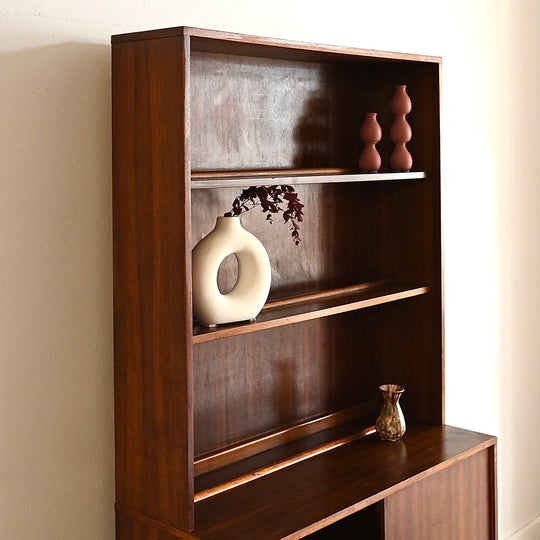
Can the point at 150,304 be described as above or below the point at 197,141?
below

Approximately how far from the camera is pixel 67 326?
5.77ft

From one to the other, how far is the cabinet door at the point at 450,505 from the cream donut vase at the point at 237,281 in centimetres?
57

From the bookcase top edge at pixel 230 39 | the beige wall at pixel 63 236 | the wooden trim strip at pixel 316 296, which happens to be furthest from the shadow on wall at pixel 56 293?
the wooden trim strip at pixel 316 296

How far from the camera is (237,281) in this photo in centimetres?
189

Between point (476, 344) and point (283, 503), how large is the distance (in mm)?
1332

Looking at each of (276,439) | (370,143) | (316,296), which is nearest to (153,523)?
(276,439)

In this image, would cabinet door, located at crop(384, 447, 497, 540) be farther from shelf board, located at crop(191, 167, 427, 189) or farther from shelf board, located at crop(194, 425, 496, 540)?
shelf board, located at crop(191, 167, 427, 189)

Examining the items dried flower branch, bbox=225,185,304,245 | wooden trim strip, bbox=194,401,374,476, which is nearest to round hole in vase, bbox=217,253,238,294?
dried flower branch, bbox=225,185,304,245

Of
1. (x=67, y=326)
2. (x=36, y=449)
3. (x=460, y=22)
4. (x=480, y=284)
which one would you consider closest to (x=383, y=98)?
(x=460, y=22)

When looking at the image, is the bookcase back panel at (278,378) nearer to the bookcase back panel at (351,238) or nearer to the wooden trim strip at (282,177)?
the bookcase back panel at (351,238)

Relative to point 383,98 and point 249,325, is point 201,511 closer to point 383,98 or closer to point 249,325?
point 249,325

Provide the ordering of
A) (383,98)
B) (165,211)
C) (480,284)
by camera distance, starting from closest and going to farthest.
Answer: (165,211)
(383,98)
(480,284)

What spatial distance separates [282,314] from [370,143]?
0.56 metres

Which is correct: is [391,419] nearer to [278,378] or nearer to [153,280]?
[278,378]
